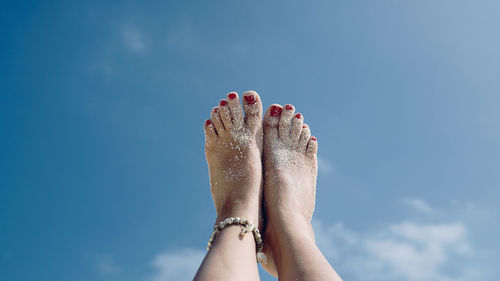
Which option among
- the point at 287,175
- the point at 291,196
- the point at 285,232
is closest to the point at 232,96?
the point at 287,175

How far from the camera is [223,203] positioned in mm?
2264

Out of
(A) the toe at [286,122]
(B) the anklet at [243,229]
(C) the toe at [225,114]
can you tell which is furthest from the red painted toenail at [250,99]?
(B) the anklet at [243,229]

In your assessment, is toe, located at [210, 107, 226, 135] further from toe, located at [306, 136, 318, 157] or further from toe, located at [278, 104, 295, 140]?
toe, located at [306, 136, 318, 157]

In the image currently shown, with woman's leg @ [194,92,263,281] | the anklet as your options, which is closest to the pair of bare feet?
woman's leg @ [194,92,263,281]

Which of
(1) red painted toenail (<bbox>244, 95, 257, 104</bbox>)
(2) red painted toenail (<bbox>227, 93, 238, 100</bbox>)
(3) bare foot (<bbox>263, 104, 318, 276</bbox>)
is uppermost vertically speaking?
(2) red painted toenail (<bbox>227, 93, 238, 100</bbox>)

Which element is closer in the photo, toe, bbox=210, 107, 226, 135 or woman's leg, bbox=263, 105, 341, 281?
woman's leg, bbox=263, 105, 341, 281

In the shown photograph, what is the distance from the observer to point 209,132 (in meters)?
2.68

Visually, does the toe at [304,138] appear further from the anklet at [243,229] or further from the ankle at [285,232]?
the anklet at [243,229]

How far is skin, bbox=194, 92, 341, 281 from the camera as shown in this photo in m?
1.51

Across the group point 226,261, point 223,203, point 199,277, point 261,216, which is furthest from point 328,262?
point 223,203

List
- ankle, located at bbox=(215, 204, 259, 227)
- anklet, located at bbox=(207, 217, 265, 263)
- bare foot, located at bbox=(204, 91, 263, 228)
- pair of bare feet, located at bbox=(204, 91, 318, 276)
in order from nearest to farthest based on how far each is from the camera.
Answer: anklet, located at bbox=(207, 217, 265, 263), ankle, located at bbox=(215, 204, 259, 227), pair of bare feet, located at bbox=(204, 91, 318, 276), bare foot, located at bbox=(204, 91, 263, 228)

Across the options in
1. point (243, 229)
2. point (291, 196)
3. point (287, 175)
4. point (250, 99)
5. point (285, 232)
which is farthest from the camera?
point (250, 99)

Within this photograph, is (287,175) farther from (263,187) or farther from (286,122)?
(286,122)

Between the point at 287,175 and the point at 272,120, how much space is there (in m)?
0.45
